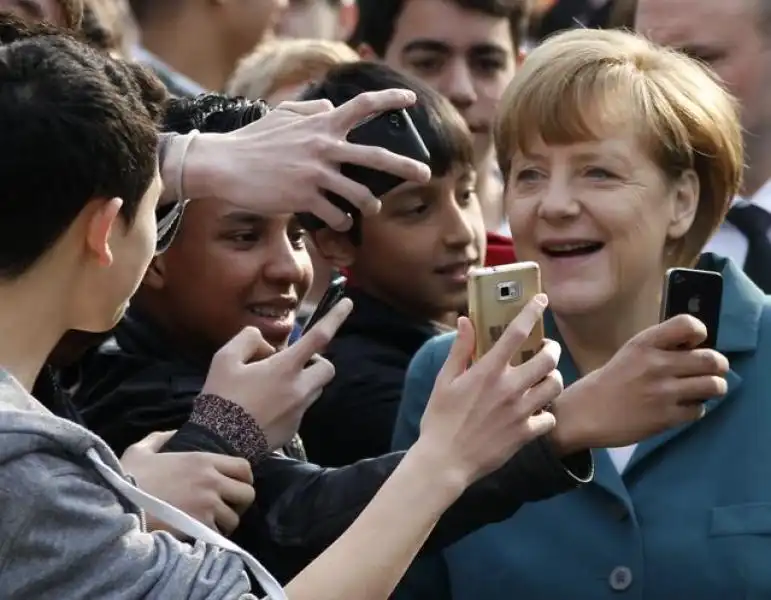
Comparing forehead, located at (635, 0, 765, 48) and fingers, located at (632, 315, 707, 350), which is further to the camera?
forehead, located at (635, 0, 765, 48)

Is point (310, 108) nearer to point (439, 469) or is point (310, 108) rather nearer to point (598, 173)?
point (598, 173)

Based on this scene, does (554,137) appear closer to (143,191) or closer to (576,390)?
(576,390)

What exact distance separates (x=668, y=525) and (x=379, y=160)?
709mm

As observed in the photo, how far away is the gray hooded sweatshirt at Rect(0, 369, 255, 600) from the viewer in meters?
1.73

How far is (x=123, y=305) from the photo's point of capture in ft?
6.49

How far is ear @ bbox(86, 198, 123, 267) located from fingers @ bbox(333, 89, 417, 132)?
0.58 meters

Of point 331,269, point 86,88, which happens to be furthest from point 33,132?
point 331,269

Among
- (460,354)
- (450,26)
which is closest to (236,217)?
(460,354)

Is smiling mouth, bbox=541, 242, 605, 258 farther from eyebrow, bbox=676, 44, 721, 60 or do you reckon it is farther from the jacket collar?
eyebrow, bbox=676, 44, 721, 60

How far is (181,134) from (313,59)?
1.81 meters

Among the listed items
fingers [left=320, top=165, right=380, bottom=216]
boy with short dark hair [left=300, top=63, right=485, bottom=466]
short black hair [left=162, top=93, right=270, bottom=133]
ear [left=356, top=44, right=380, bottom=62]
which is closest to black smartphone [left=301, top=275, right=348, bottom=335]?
fingers [left=320, top=165, right=380, bottom=216]

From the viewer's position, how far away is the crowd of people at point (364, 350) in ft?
6.08

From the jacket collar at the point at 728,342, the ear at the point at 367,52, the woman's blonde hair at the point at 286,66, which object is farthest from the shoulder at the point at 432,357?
the ear at the point at 367,52

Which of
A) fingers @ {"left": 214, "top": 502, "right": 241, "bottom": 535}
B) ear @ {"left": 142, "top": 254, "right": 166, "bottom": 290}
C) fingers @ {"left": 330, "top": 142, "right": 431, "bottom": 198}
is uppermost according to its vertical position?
fingers @ {"left": 330, "top": 142, "right": 431, "bottom": 198}
